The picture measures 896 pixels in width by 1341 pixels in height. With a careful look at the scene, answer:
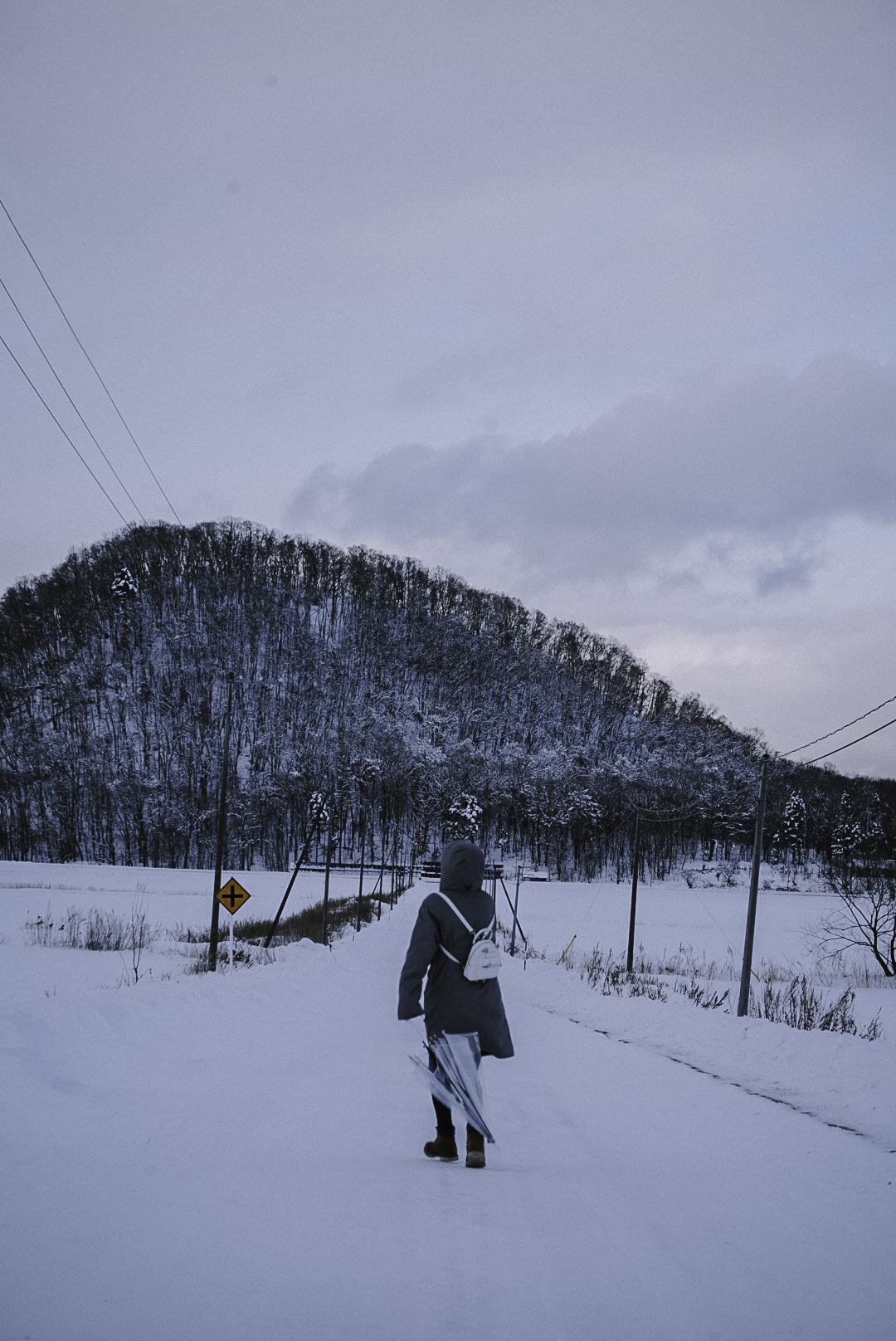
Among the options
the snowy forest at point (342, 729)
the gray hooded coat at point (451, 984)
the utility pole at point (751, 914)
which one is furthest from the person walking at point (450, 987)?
the snowy forest at point (342, 729)

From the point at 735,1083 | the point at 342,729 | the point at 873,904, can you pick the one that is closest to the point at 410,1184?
the point at 735,1083

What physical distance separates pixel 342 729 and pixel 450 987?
116 meters

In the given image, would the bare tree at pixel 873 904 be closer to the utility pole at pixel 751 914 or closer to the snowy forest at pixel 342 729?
the utility pole at pixel 751 914

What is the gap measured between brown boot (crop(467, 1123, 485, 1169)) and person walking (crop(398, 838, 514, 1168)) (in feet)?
0.09

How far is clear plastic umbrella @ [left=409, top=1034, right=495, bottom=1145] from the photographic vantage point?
4.64 metres

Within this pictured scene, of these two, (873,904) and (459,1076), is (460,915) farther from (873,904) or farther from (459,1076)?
(873,904)

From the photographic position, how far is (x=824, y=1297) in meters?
3.24

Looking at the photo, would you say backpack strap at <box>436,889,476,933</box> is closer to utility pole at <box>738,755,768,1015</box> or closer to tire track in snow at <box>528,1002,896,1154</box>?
tire track in snow at <box>528,1002,896,1154</box>

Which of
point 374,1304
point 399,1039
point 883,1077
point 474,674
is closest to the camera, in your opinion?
point 374,1304

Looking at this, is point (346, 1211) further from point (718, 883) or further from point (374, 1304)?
point (718, 883)

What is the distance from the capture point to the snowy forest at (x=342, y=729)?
9156 centimetres

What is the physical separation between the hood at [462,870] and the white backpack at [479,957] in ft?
0.43

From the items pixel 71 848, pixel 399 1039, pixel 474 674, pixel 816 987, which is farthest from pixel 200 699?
pixel 399 1039

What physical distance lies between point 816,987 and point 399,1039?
19999 mm
